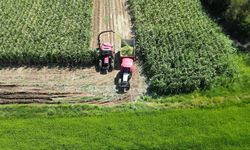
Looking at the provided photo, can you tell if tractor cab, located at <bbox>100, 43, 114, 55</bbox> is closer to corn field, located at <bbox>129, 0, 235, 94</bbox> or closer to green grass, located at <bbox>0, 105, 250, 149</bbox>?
corn field, located at <bbox>129, 0, 235, 94</bbox>

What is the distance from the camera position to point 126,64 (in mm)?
28016

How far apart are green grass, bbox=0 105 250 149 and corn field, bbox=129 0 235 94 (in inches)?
93.0

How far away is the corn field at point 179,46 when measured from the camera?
88.8 ft

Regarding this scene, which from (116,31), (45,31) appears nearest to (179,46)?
(116,31)

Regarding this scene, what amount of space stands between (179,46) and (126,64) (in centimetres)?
410

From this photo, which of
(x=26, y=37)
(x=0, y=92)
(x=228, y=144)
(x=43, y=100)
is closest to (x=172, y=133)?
(x=228, y=144)

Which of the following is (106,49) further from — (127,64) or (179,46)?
(179,46)

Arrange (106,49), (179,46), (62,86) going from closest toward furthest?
(62,86), (106,49), (179,46)

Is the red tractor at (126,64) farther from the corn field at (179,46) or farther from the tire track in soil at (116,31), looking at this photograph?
the corn field at (179,46)

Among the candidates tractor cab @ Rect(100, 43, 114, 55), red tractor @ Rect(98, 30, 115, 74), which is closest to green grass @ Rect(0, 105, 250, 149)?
red tractor @ Rect(98, 30, 115, 74)

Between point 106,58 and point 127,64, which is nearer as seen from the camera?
point 127,64

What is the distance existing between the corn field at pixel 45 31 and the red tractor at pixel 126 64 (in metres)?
2.44

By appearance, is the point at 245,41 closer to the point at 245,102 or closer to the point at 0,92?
the point at 245,102

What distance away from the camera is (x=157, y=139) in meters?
23.9
